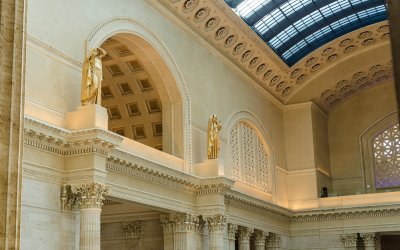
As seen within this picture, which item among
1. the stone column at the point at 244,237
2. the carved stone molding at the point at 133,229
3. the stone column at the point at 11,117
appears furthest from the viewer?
the stone column at the point at 244,237

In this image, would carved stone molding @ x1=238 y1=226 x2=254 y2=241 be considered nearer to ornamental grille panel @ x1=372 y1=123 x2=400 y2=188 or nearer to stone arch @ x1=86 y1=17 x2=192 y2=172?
stone arch @ x1=86 y1=17 x2=192 y2=172

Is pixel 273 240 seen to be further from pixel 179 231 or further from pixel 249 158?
pixel 179 231

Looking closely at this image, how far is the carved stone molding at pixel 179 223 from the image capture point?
22984mm

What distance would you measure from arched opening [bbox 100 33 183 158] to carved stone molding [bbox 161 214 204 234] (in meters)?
2.18

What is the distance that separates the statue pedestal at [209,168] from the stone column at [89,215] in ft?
23.6

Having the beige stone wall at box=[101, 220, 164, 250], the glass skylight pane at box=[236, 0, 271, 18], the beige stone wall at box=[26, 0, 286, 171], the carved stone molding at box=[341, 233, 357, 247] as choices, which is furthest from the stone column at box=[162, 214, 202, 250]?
the carved stone molding at box=[341, 233, 357, 247]

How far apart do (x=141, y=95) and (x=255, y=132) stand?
27.4 ft

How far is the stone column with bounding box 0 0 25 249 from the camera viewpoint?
6793 mm

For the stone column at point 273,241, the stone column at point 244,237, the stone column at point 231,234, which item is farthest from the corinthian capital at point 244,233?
the stone column at point 273,241

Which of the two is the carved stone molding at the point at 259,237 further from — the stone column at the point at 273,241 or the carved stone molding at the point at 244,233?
the carved stone molding at the point at 244,233

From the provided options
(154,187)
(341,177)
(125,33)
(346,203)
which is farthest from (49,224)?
(341,177)

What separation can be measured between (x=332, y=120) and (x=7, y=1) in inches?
1279

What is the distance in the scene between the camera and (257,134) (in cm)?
3131

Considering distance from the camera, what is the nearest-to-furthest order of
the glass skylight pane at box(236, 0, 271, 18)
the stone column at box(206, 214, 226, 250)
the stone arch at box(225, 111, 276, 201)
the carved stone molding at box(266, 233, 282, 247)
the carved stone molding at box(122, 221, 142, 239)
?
the stone column at box(206, 214, 226, 250)
the carved stone molding at box(122, 221, 142, 239)
the glass skylight pane at box(236, 0, 271, 18)
the stone arch at box(225, 111, 276, 201)
the carved stone molding at box(266, 233, 282, 247)
